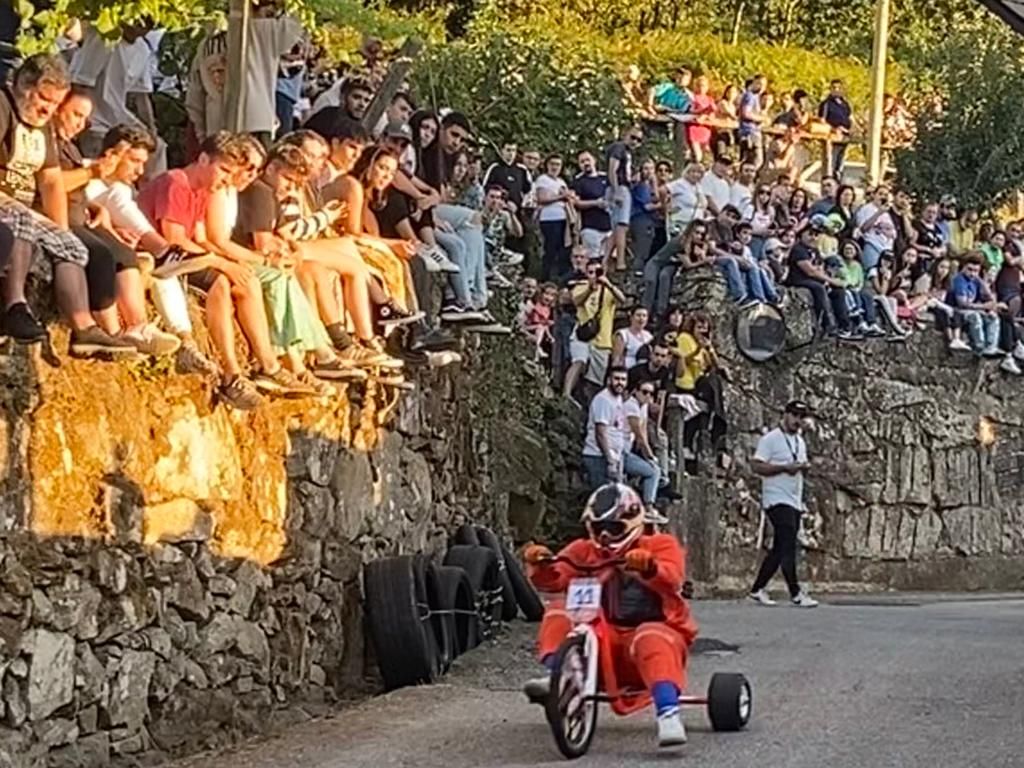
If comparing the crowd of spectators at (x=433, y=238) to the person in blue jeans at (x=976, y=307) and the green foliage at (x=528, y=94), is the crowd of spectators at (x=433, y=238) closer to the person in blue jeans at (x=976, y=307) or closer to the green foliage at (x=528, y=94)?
the person in blue jeans at (x=976, y=307)

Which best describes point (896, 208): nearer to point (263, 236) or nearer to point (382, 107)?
point (382, 107)

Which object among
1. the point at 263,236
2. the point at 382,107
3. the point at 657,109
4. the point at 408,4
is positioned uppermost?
the point at 408,4

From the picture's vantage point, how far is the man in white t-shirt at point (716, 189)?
23484mm

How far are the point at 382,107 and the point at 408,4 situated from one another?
20.3 m

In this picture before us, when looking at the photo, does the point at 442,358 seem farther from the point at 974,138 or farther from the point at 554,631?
the point at 974,138

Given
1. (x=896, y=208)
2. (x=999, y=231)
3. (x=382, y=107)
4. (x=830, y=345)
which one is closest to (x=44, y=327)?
(x=382, y=107)

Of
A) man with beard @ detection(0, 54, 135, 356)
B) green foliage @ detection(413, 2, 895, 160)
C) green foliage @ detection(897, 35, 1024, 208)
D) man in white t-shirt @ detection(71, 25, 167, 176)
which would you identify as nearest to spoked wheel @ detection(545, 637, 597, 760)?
man with beard @ detection(0, 54, 135, 356)

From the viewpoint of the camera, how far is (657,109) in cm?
2803

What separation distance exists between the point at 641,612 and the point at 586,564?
37 cm

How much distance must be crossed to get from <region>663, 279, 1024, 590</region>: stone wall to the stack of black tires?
7.19 metres

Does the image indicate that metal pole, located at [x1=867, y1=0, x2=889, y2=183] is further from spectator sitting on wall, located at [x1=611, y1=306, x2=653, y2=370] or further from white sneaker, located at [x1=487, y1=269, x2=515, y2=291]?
white sneaker, located at [x1=487, y1=269, x2=515, y2=291]

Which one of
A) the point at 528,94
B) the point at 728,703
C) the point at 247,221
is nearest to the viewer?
the point at 728,703

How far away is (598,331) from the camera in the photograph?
838 inches

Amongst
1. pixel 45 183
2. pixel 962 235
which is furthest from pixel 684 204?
pixel 45 183
